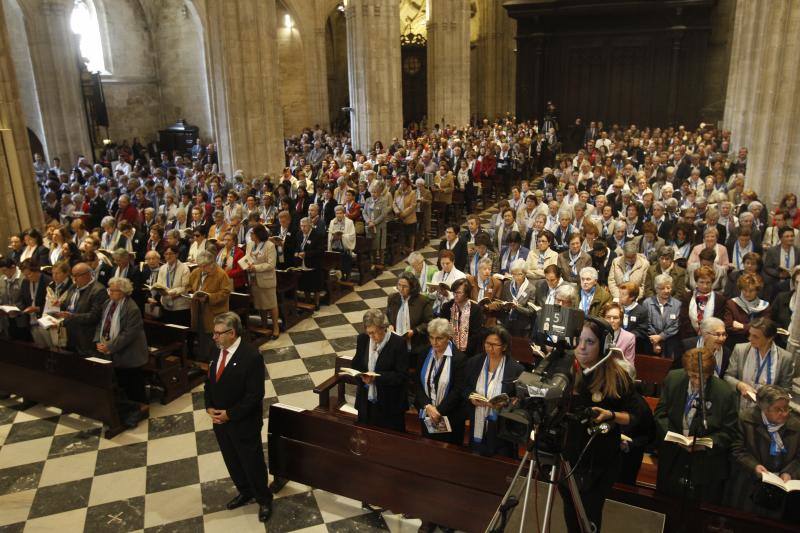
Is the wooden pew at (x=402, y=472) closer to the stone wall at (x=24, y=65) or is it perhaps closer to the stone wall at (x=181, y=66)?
the stone wall at (x=24, y=65)

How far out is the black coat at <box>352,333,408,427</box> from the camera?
5.21 m

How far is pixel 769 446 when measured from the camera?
13.5ft

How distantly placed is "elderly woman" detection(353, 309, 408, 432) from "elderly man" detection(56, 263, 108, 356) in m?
3.19

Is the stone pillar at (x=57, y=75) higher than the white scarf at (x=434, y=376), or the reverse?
the stone pillar at (x=57, y=75)

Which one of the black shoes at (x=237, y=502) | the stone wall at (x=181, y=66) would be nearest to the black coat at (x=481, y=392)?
the black shoes at (x=237, y=502)

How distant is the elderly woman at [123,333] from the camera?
650 centimetres

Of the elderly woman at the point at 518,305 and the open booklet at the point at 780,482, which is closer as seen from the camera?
the open booklet at the point at 780,482

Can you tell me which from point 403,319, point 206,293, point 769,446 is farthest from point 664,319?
point 206,293

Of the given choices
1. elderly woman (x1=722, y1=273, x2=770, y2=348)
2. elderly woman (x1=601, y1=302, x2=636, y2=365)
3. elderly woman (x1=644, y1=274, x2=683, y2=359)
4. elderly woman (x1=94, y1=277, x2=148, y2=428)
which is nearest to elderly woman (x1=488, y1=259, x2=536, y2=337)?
elderly woman (x1=644, y1=274, x2=683, y2=359)

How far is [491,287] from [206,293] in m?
3.43

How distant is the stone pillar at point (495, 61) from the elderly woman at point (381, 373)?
30.0m

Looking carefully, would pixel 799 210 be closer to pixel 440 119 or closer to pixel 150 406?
pixel 150 406

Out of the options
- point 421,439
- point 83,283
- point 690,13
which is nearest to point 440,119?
point 690,13

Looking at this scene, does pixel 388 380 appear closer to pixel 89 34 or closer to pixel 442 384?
pixel 442 384
